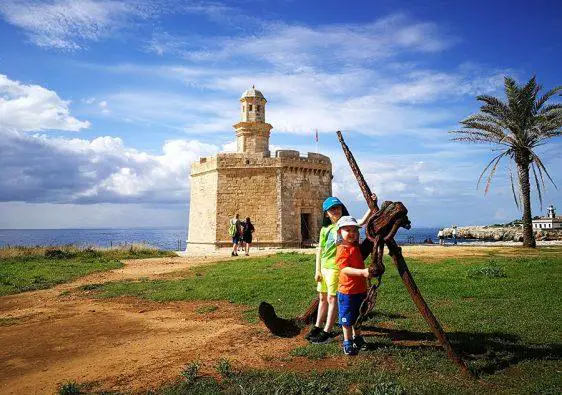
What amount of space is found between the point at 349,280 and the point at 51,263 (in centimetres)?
1553

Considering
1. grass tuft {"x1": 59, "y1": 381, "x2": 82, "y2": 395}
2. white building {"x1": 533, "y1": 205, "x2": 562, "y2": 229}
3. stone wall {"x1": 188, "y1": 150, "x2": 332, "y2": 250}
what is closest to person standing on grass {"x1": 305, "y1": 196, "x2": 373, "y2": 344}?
grass tuft {"x1": 59, "y1": 381, "x2": 82, "y2": 395}

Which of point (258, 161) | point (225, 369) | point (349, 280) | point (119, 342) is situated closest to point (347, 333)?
point (349, 280)

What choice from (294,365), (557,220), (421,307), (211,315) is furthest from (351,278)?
(557,220)

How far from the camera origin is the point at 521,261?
12828mm

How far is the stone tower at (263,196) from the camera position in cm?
2422

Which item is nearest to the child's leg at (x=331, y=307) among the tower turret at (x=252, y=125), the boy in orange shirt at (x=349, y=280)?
the boy in orange shirt at (x=349, y=280)

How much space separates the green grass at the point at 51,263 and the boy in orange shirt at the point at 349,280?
32.4ft

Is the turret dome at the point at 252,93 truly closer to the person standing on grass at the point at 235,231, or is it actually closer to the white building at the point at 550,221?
the person standing on grass at the point at 235,231

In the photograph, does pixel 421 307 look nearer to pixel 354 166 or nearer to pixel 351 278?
pixel 351 278

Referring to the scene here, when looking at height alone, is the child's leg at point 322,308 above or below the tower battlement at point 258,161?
below

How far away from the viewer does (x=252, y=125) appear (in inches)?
1048

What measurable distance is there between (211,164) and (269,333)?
65.9 feet

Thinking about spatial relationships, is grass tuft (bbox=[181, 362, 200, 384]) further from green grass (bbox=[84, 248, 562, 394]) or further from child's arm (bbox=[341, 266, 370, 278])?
child's arm (bbox=[341, 266, 370, 278])

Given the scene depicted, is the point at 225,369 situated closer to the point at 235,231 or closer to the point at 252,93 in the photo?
the point at 235,231
